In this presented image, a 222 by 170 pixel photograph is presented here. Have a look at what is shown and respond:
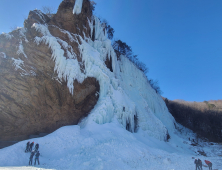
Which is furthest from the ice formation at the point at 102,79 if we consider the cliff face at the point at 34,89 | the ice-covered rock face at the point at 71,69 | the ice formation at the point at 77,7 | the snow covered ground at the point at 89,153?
the snow covered ground at the point at 89,153

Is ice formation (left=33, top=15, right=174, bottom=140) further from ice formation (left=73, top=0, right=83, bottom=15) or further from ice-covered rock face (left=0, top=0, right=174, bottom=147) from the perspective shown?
ice formation (left=73, top=0, right=83, bottom=15)

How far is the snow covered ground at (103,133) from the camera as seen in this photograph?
7855 mm

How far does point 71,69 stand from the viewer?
43.6 feet

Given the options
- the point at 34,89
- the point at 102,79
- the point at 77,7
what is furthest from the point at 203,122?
the point at 34,89

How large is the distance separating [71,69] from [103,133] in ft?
20.9

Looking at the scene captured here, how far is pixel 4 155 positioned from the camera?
7574mm

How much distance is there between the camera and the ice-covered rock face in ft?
40.0

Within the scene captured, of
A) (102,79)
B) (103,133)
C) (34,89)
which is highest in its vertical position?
(102,79)

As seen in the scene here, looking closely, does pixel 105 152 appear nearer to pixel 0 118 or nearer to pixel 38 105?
pixel 38 105

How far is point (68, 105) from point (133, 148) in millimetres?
6617

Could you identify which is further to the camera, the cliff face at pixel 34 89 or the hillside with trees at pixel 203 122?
the hillside with trees at pixel 203 122

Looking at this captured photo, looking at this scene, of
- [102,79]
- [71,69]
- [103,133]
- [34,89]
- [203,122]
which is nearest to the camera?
[103,133]

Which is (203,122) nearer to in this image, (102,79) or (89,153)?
(102,79)

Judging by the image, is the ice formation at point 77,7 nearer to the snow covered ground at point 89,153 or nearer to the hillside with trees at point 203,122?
the snow covered ground at point 89,153
